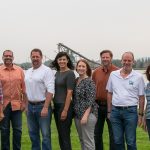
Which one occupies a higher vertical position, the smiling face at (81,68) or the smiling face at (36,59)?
the smiling face at (36,59)

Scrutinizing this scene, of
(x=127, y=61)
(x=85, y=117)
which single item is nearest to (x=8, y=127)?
(x=85, y=117)

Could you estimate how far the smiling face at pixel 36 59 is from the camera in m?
6.65

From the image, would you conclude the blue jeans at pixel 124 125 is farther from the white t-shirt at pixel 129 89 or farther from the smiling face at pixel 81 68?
the smiling face at pixel 81 68

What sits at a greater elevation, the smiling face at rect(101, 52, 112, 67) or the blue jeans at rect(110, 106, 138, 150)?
the smiling face at rect(101, 52, 112, 67)

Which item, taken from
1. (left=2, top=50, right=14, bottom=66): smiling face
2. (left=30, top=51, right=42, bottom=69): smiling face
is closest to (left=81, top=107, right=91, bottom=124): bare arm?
(left=30, top=51, right=42, bottom=69): smiling face

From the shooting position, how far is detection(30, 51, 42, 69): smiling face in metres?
6.65

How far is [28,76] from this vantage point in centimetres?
670

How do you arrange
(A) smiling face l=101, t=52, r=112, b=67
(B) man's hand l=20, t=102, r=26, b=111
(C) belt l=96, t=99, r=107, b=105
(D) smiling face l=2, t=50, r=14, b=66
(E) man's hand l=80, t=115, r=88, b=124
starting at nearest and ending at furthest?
(E) man's hand l=80, t=115, r=88, b=124 → (A) smiling face l=101, t=52, r=112, b=67 → (C) belt l=96, t=99, r=107, b=105 → (D) smiling face l=2, t=50, r=14, b=66 → (B) man's hand l=20, t=102, r=26, b=111

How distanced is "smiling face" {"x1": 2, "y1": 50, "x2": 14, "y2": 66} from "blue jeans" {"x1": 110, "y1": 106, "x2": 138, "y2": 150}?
193 cm

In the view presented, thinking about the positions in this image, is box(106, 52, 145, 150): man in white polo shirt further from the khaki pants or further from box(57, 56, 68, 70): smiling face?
box(57, 56, 68, 70): smiling face

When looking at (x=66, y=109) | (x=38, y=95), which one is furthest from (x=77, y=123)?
(x=38, y=95)

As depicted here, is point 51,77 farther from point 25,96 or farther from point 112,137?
point 112,137

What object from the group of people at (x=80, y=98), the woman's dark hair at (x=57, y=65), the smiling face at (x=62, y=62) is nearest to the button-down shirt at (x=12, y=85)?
the group of people at (x=80, y=98)

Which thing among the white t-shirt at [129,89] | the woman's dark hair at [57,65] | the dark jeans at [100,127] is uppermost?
the woman's dark hair at [57,65]
